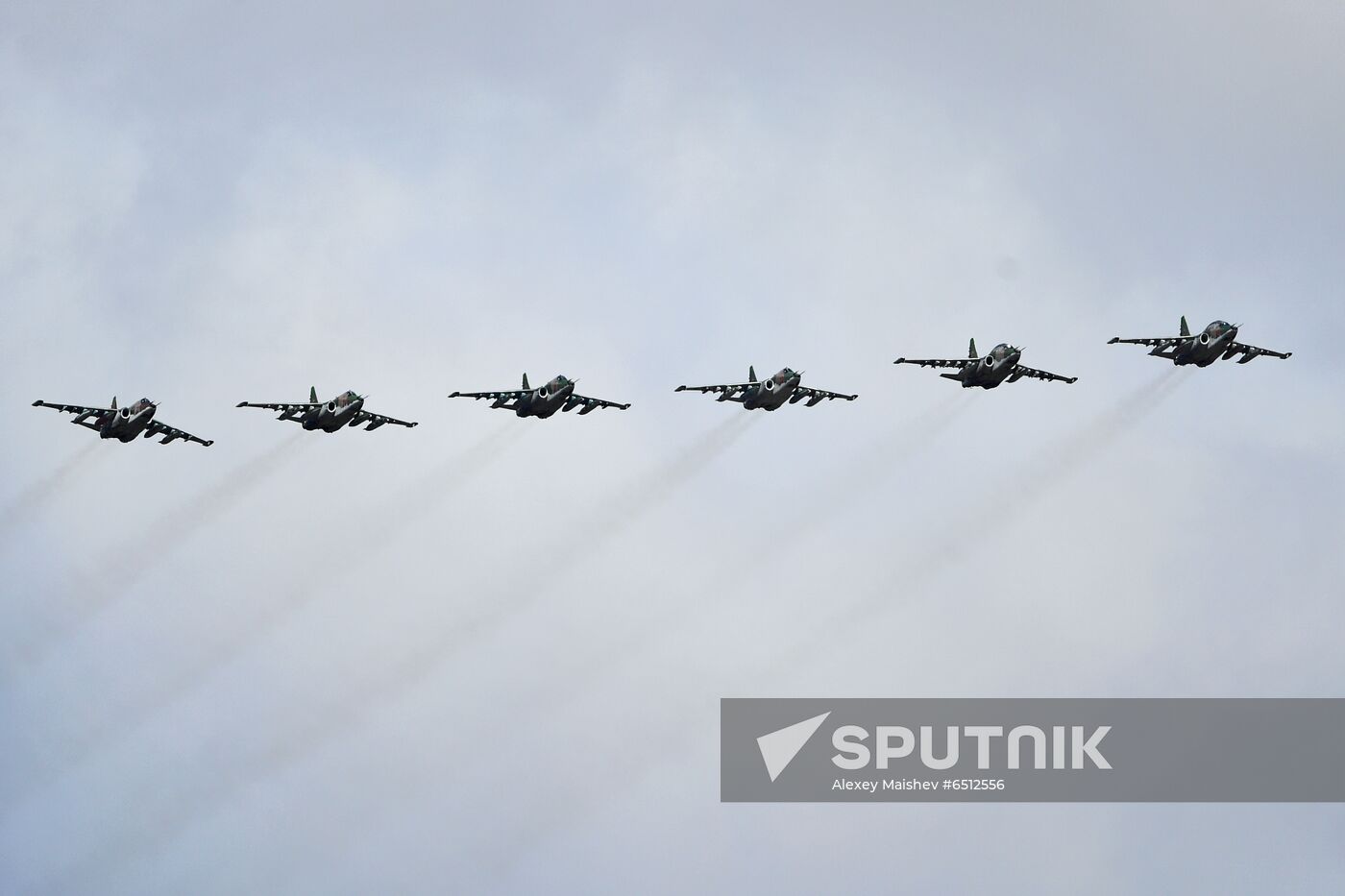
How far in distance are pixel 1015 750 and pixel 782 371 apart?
103 feet

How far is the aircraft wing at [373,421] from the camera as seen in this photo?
17675 cm

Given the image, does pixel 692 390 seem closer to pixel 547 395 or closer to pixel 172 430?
pixel 547 395

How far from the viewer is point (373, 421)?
591ft

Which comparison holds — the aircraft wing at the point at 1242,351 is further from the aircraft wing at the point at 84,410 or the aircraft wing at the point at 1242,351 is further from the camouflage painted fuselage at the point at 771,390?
the aircraft wing at the point at 84,410

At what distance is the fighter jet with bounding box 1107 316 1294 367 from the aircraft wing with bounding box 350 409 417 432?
49.9 metres

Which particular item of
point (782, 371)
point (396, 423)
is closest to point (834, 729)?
point (782, 371)

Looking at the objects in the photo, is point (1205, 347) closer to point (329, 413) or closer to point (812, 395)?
point (812, 395)

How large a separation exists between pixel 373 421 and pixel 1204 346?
186 feet

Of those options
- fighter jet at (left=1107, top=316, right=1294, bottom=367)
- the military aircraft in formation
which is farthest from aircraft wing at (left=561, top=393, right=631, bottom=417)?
fighter jet at (left=1107, top=316, right=1294, bottom=367)

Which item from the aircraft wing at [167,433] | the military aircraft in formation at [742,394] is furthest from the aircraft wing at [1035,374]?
the aircraft wing at [167,433]

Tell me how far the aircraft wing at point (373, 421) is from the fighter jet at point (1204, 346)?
49.9m

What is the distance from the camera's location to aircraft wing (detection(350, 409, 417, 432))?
177 metres

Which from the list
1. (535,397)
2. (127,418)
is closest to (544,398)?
(535,397)

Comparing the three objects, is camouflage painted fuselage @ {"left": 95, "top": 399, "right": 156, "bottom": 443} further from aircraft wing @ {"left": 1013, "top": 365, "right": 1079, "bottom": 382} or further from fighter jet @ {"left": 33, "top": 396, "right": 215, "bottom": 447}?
aircraft wing @ {"left": 1013, "top": 365, "right": 1079, "bottom": 382}
